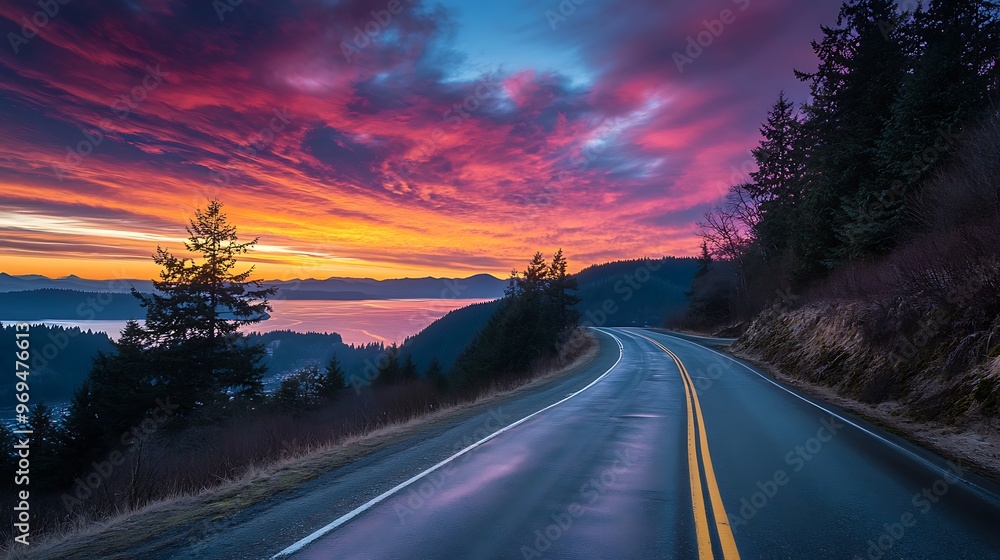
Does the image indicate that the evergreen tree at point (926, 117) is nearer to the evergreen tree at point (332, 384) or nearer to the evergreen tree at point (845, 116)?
the evergreen tree at point (845, 116)

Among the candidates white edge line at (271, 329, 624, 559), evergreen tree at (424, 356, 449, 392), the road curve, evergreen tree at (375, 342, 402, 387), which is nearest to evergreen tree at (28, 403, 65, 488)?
white edge line at (271, 329, 624, 559)

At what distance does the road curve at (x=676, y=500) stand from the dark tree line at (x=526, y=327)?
94.6ft

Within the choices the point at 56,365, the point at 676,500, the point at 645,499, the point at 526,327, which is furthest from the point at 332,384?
the point at 56,365

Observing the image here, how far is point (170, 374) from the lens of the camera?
25.7 m

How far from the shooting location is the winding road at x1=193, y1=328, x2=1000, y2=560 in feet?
14.9

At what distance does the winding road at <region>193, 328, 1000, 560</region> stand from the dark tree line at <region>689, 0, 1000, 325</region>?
1464cm

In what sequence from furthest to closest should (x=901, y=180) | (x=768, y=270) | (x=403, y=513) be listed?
(x=768, y=270)
(x=901, y=180)
(x=403, y=513)

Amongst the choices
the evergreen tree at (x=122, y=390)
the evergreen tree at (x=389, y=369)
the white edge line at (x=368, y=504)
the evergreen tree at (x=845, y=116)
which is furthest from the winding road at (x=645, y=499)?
the evergreen tree at (x=389, y=369)

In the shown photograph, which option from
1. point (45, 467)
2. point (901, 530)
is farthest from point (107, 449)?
point (901, 530)

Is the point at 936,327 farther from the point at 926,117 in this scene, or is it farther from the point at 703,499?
the point at 926,117

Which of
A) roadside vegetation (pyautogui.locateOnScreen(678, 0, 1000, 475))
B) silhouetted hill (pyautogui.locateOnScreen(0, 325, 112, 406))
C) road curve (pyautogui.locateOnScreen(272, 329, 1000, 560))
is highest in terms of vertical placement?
roadside vegetation (pyautogui.locateOnScreen(678, 0, 1000, 475))

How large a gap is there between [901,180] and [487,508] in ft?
79.8

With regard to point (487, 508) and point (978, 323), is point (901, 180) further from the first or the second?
point (487, 508)

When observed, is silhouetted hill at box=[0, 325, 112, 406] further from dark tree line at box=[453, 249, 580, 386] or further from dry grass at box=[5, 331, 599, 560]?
dry grass at box=[5, 331, 599, 560]
